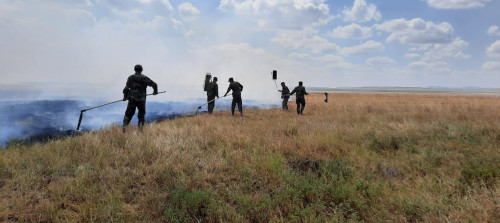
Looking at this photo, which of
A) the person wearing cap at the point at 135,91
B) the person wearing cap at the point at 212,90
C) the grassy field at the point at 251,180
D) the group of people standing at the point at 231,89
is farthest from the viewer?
the person wearing cap at the point at 212,90

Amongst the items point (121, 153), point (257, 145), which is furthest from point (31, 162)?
point (257, 145)

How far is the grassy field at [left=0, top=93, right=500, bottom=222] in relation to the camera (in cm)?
381

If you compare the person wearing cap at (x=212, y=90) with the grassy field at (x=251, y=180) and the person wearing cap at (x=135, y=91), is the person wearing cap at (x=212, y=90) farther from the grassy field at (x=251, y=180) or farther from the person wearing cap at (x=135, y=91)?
the grassy field at (x=251, y=180)

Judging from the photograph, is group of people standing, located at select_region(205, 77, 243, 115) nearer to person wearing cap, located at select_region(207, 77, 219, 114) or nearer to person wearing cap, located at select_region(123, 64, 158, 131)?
person wearing cap, located at select_region(207, 77, 219, 114)

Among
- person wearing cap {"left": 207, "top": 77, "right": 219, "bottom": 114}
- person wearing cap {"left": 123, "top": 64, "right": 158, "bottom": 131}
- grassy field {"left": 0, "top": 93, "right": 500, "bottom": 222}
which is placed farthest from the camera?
person wearing cap {"left": 207, "top": 77, "right": 219, "bottom": 114}

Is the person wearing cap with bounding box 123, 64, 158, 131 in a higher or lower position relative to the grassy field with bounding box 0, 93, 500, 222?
higher

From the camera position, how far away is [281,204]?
4.07 metres

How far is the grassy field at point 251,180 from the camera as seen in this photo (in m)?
3.81

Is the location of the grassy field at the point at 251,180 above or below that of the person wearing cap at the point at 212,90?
below

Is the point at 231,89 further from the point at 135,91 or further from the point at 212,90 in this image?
the point at 135,91

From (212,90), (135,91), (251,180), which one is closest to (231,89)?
(212,90)

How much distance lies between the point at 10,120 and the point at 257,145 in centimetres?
2176

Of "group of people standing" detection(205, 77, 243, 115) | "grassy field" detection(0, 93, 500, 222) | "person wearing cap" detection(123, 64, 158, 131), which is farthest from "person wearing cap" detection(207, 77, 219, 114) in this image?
"grassy field" detection(0, 93, 500, 222)

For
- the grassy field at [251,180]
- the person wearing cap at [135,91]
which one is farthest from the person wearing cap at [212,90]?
the grassy field at [251,180]
